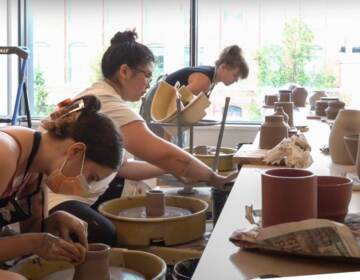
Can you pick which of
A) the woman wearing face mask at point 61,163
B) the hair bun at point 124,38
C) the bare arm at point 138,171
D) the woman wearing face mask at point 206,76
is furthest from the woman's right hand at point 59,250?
the woman wearing face mask at point 206,76

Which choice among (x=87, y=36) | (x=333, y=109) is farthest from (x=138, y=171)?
(x=87, y=36)

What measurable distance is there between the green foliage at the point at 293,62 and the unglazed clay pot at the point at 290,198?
14.1ft

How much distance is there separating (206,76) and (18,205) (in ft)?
7.15

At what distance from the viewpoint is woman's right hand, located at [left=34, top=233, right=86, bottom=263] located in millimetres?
1493

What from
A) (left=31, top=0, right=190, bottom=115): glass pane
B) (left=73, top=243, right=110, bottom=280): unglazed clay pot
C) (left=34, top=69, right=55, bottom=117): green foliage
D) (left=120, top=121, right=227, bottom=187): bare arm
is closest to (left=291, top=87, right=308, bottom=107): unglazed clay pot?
(left=31, top=0, right=190, bottom=115): glass pane

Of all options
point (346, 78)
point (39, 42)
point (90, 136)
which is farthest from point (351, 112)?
point (39, 42)

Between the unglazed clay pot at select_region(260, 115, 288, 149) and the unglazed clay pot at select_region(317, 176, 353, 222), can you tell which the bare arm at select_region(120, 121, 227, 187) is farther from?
the unglazed clay pot at select_region(317, 176, 353, 222)

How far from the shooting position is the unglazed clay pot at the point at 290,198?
3.10 feet

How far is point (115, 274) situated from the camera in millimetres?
1635

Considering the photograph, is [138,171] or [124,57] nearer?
[124,57]

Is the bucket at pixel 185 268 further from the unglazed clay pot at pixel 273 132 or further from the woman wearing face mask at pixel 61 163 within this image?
the unglazed clay pot at pixel 273 132

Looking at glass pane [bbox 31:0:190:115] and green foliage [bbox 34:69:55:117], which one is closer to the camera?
glass pane [bbox 31:0:190:115]

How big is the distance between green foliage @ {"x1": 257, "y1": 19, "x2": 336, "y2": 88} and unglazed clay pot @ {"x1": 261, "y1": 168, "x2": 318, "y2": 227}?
14.1ft

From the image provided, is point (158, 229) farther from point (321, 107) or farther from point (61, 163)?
point (321, 107)
